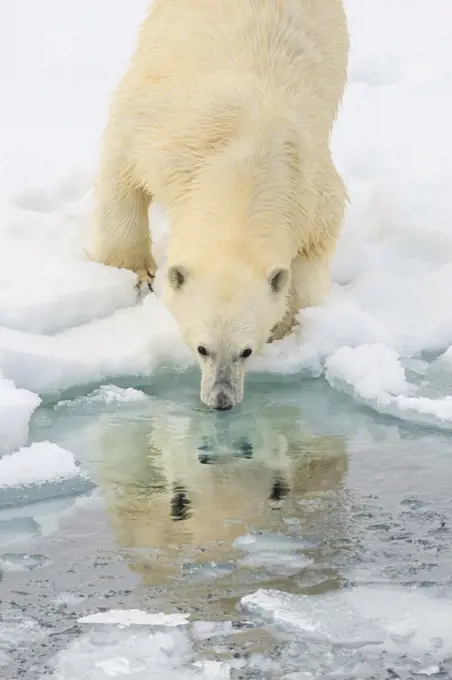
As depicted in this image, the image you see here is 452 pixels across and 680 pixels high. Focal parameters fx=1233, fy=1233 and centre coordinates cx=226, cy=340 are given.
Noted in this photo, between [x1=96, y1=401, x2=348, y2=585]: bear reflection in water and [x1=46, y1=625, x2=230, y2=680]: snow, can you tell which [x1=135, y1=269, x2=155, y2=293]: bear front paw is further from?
[x1=46, y1=625, x2=230, y2=680]: snow

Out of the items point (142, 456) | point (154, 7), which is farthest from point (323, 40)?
point (142, 456)

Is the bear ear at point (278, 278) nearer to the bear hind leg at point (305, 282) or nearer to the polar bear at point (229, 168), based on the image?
the polar bear at point (229, 168)

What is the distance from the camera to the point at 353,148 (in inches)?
291

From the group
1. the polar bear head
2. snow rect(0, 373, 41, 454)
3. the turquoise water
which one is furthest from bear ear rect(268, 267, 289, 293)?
snow rect(0, 373, 41, 454)

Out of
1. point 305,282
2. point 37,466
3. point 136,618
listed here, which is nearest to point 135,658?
→ point 136,618

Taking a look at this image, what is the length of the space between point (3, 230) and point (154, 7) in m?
1.31

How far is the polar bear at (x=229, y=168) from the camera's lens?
4.67m

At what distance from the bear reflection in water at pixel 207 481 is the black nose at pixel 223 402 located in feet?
0.33

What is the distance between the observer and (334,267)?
6.03m

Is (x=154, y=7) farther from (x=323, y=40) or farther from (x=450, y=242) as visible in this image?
(x=450, y=242)

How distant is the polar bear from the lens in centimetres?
467

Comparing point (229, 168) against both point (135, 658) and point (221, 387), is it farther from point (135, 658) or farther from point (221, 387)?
point (135, 658)

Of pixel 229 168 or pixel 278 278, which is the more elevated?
pixel 229 168

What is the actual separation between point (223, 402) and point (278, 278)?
22.2 inches
